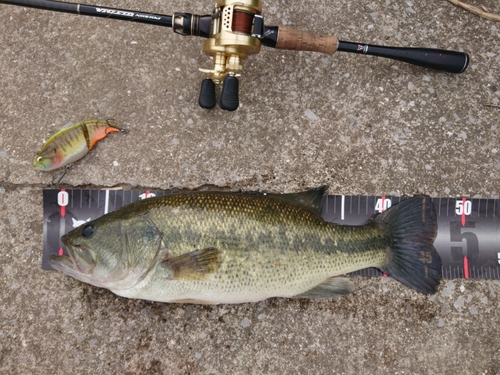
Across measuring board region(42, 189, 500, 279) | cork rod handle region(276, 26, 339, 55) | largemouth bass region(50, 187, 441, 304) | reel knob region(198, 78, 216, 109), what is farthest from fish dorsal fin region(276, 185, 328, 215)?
cork rod handle region(276, 26, 339, 55)

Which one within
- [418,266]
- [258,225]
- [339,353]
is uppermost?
[258,225]

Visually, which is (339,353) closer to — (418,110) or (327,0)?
(418,110)

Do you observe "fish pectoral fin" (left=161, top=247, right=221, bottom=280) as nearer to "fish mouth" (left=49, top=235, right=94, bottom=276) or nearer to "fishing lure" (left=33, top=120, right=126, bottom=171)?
"fish mouth" (left=49, top=235, right=94, bottom=276)

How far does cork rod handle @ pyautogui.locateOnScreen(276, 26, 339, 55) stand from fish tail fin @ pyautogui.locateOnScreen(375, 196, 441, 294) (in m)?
1.05

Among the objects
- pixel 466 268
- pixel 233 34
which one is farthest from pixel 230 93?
pixel 466 268

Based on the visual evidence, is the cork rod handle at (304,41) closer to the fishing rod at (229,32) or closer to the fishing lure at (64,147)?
the fishing rod at (229,32)

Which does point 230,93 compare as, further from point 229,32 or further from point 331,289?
point 331,289

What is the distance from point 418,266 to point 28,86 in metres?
2.78

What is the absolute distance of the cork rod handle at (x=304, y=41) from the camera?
7.48 feet

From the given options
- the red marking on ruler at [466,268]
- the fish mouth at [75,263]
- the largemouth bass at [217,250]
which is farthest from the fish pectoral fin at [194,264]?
the red marking on ruler at [466,268]

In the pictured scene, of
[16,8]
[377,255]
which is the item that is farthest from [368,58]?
[16,8]

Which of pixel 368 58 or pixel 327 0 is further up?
pixel 327 0

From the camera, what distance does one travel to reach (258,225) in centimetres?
222

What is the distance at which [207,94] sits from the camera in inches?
96.8
